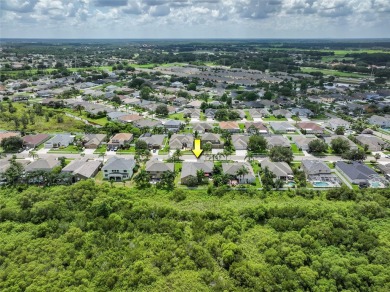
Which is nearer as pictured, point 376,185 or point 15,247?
point 15,247

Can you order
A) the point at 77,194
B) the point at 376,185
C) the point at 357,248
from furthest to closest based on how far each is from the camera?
the point at 376,185, the point at 77,194, the point at 357,248

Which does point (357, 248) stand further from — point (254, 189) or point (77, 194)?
point (77, 194)

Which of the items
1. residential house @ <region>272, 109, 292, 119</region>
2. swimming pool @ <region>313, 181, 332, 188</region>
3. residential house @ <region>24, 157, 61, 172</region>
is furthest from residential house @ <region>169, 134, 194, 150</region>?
residential house @ <region>272, 109, 292, 119</region>

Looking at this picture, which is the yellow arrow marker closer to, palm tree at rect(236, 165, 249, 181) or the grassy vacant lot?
palm tree at rect(236, 165, 249, 181)

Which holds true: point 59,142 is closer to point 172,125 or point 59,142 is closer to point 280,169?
point 172,125

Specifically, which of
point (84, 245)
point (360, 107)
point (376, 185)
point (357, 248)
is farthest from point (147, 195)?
point (360, 107)
